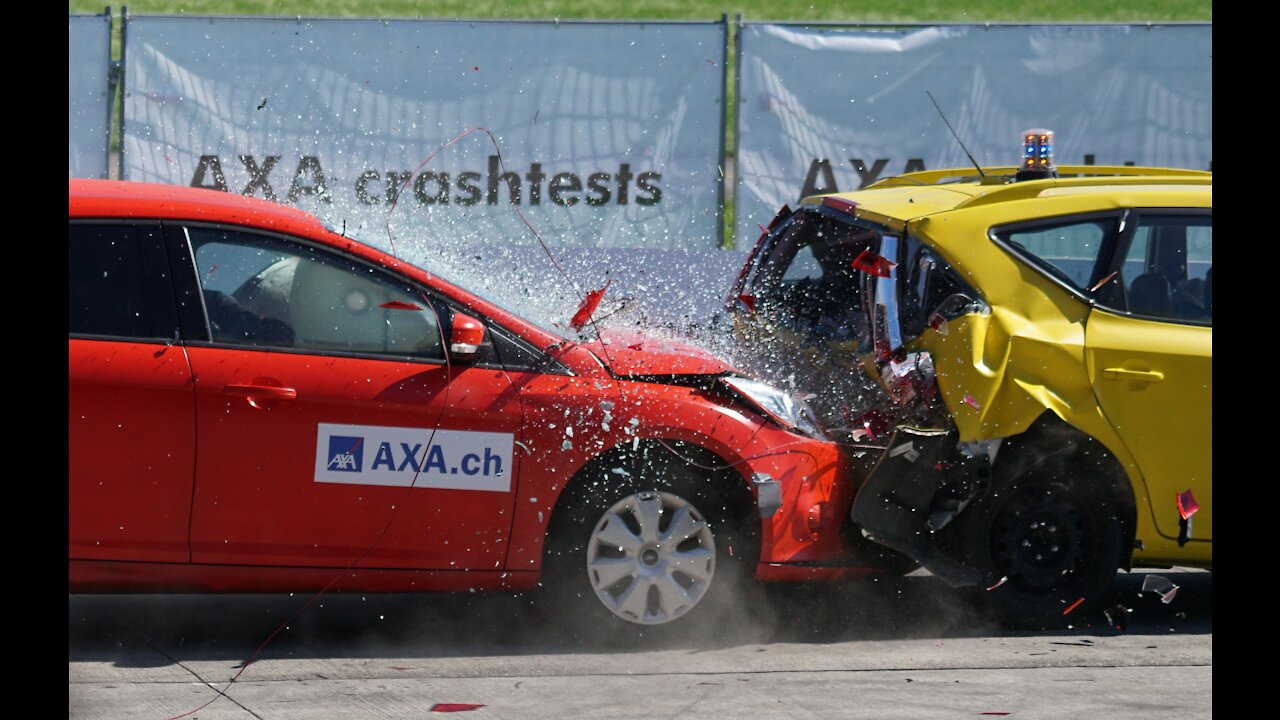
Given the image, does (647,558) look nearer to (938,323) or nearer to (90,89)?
(938,323)

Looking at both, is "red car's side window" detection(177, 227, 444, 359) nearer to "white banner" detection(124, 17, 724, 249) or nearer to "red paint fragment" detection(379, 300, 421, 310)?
"red paint fragment" detection(379, 300, 421, 310)

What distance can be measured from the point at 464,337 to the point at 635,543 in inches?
38.9

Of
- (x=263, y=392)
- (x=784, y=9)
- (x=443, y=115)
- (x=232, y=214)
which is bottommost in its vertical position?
(x=263, y=392)

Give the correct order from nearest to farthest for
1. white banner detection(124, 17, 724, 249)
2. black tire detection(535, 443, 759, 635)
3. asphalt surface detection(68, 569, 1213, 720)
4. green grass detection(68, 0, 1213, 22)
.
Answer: asphalt surface detection(68, 569, 1213, 720) < black tire detection(535, 443, 759, 635) < white banner detection(124, 17, 724, 249) < green grass detection(68, 0, 1213, 22)

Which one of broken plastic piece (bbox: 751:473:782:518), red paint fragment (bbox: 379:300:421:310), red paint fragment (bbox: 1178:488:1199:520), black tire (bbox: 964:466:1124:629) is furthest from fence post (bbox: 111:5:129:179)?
red paint fragment (bbox: 1178:488:1199:520)

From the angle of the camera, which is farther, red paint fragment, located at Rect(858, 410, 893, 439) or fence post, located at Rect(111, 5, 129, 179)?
fence post, located at Rect(111, 5, 129, 179)

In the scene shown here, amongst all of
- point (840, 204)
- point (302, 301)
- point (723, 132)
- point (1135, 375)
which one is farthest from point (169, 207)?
point (723, 132)

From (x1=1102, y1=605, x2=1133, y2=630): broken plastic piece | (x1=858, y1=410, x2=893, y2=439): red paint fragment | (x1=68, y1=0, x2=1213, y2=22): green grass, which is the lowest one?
(x1=1102, y1=605, x2=1133, y2=630): broken plastic piece

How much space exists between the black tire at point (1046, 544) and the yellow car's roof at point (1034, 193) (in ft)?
3.69

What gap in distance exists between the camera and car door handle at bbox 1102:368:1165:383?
5855 mm

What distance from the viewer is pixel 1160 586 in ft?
23.0

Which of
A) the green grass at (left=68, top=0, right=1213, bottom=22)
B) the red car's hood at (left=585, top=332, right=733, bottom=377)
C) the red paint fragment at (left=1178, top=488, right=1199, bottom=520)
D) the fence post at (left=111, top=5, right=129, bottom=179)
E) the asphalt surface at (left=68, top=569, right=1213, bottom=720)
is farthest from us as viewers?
the green grass at (left=68, top=0, right=1213, bottom=22)

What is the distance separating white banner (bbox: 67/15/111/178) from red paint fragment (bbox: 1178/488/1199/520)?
825 cm
